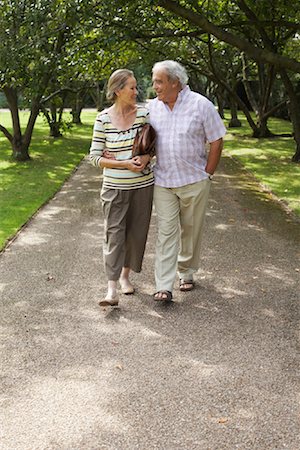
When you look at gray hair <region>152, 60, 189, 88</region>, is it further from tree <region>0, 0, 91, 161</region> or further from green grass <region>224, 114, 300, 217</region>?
tree <region>0, 0, 91, 161</region>

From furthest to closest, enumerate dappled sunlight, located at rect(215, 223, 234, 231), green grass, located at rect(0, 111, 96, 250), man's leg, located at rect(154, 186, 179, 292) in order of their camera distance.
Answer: green grass, located at rect(0, 111, 96, 250) < dappled sunlight, located at rect(215, 223, 234, 231) < man's leg, located at rect(154, 186, 179, 292)

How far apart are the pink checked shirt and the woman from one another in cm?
14

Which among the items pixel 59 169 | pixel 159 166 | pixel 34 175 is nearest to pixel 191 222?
pixel 159 166

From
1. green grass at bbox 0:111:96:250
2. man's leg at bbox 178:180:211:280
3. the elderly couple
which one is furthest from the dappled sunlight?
the elderly couple

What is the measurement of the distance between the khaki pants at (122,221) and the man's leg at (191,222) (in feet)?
1.07

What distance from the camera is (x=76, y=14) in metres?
10.1

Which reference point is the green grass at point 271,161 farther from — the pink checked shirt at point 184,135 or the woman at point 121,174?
the woman at point 121,174

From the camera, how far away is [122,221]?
5.47 metres

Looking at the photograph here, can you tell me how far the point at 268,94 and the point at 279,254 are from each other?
54.1 ft

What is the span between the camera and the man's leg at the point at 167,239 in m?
5.50

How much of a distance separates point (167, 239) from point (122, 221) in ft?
1.38

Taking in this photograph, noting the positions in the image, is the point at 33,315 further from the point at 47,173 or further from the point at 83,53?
the point at 47,173

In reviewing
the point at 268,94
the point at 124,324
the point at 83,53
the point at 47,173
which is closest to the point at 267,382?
the point at 124,324

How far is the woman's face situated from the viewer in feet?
16.9
